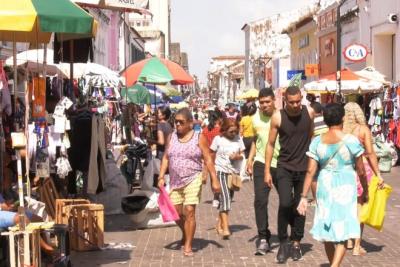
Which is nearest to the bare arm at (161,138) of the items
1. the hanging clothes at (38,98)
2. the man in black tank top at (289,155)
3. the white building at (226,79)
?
the hanging clothes at (38,98)

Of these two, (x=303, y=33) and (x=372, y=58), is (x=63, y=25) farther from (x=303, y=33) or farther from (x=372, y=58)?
(x=303, y=33)

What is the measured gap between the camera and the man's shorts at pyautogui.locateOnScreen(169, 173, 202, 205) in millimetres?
8969

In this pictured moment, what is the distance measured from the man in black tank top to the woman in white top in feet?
5.35

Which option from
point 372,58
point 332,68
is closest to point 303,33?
point 332,68

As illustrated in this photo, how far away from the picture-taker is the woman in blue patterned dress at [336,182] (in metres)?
7.31

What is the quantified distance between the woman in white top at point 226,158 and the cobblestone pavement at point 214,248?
294 mm

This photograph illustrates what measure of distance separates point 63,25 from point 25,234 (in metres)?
1.96

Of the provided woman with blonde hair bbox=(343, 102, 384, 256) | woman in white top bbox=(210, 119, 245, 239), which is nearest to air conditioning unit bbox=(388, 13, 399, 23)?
woman in white top bbox=(210, 119, 245, 239)

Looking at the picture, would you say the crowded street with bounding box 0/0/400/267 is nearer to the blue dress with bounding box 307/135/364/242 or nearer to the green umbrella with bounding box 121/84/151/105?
the blue dress with bounding box 307/135/364/242

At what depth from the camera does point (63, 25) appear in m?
7.36

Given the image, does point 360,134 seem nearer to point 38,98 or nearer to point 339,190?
point 339,190

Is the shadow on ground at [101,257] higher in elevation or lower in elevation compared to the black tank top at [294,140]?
lower

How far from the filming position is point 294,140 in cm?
857

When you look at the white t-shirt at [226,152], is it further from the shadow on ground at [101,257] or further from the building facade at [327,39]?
the building facade at [327,39]
